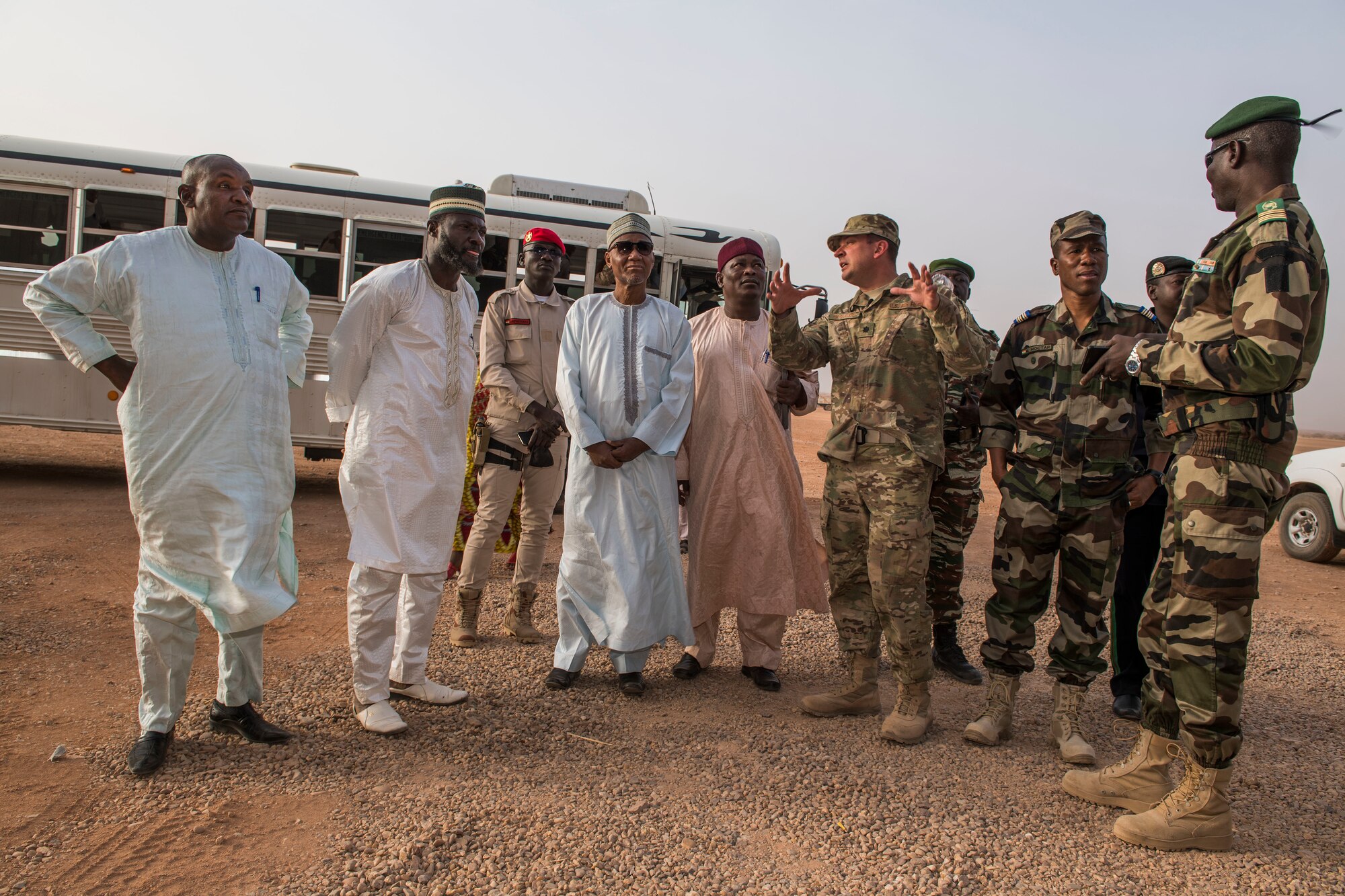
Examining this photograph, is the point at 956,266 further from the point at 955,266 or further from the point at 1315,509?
the point at 1315,509

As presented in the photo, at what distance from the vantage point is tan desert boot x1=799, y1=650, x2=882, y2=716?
4.10m

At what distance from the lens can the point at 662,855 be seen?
9.12ft

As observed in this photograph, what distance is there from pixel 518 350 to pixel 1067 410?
3.05 meters

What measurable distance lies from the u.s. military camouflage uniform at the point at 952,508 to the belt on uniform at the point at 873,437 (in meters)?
1.14

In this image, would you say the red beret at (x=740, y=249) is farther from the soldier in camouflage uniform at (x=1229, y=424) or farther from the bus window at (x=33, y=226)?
the bus window at (x=33, y=226)

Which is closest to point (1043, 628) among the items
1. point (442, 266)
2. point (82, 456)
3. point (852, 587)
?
point (852, 587)

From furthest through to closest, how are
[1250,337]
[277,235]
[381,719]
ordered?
[277,235], [381,719], [1250,337]

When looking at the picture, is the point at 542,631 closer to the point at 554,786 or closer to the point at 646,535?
the point at 646,535

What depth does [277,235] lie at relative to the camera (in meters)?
9.12

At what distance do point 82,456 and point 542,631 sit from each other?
10091 millimetres

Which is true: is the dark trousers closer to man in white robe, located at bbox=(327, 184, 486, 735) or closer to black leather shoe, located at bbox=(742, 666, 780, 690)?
black leather shoe, located at bbox=(742, 666, 780, 690)

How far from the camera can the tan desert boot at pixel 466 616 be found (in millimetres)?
5023

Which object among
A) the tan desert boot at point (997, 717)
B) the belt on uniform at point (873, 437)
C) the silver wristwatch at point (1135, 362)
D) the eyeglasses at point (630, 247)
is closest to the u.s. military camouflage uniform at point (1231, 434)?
the silver wristwatch at point (1135, 362)

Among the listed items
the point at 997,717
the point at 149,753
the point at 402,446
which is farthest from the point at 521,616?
the point at 997,717
